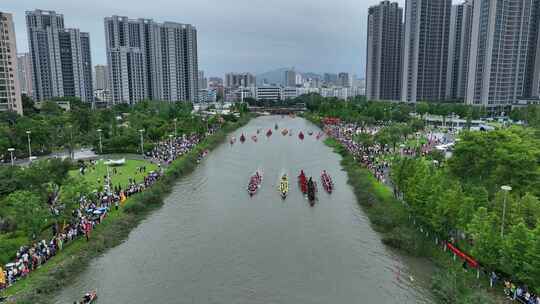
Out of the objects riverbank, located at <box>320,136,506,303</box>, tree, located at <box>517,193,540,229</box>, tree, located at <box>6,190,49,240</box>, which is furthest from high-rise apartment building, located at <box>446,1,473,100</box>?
tree, located at <box>6,190,49,240</box>

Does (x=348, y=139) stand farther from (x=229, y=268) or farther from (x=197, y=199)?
(x=229, y=268)

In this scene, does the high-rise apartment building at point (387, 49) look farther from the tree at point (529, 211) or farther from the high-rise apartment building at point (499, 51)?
the tree at point (529, 211)

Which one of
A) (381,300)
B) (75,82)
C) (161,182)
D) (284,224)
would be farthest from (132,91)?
(381,300)

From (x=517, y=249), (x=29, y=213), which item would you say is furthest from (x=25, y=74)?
(x=517, y=249)

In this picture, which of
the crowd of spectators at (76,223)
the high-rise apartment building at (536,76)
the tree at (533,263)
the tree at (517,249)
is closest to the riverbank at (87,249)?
the crowd of spectators at (76,223)

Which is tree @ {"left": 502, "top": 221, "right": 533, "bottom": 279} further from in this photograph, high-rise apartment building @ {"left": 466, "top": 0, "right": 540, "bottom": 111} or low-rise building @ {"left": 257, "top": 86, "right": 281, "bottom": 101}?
low-rise building @ {"left": 257, "top": 86, "right": 281, "bottom": 101}

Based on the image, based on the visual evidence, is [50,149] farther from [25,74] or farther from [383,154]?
[25,74]
